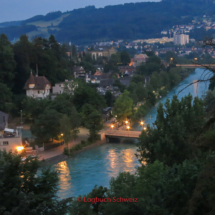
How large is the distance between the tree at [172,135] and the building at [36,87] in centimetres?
819

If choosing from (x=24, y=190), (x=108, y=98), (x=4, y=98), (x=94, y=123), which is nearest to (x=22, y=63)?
(x=4, y=98)

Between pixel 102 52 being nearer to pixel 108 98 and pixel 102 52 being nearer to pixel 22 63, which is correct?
pixel 22 63

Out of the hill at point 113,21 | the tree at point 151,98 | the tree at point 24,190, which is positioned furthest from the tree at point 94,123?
the hill at point 113,21

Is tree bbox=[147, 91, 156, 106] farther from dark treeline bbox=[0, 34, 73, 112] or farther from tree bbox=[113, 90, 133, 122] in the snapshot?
dark treeline bbox=[0, 34, 73, 112]

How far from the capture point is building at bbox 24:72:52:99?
44.2 feet

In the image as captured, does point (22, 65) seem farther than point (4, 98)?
Yes

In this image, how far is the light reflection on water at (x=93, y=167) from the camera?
6215 millimetres

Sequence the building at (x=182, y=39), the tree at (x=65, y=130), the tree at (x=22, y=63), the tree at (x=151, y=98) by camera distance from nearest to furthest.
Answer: the tree at (x=65, y=130)
the tree at (x=151, y=98)
the tree at (x=22, y=63)
the building at (x=182, y=39)

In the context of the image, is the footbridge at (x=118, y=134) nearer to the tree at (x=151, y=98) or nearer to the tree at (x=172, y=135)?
the tree at (x=172, y=135)

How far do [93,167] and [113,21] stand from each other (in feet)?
243

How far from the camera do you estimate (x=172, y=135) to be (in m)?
5.46

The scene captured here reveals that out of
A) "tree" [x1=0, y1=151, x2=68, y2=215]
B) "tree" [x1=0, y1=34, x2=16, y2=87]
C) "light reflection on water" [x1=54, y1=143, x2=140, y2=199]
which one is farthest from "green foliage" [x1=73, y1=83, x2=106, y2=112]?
"tree" [x1=0, y1=151, x2=68, y2=215]

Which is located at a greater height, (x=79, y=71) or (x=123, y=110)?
(x=79, y=71)

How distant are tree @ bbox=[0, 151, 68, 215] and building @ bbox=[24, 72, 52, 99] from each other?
1058 cm
